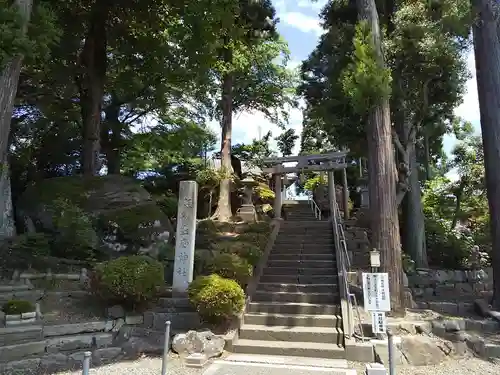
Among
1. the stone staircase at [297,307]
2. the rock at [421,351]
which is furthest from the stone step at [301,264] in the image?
the rock at [421,351]

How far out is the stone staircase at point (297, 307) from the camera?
682cm

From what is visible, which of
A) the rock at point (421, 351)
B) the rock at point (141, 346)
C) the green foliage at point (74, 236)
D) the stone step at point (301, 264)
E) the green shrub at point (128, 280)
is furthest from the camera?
the stone step at point (301, 264)

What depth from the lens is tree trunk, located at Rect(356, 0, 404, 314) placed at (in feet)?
26.4

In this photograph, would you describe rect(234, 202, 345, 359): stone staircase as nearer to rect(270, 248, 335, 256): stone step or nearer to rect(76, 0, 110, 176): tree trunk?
rect(270, 248, 335, 256): stone step

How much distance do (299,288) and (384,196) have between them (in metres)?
2.61

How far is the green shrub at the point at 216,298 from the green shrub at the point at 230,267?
68 centimetres

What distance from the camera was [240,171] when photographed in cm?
2081

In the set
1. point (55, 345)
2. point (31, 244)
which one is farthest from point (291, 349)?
point (31, 244)

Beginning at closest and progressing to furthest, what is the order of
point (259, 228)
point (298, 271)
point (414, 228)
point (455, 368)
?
point (455, 368) → point (298, 271) → point (259, 228) → point (414, 228)

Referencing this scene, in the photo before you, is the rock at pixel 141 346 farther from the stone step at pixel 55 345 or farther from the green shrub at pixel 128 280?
the green shrub at pixel 128 280

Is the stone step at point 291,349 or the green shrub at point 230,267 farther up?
the green shrub at point 230,267

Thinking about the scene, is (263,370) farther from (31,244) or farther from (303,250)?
(31,244)

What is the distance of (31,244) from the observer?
9.33 metres

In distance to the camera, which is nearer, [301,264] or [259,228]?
[301,264]
